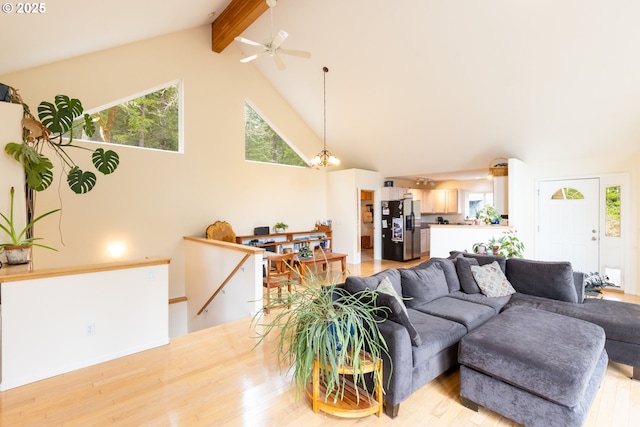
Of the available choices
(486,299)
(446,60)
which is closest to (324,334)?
(486,299)

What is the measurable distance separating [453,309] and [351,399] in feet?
4.72

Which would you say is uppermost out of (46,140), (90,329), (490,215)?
(46,140)

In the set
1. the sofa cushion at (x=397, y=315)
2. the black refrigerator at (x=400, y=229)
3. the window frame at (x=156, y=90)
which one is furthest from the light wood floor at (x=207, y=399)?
the black refrigerator at (x=400, y=229)

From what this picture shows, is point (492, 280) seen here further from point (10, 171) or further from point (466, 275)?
point (10, 171)

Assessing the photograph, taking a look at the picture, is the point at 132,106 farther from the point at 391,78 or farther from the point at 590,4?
the point at 590,4

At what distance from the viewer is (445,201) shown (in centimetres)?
1030

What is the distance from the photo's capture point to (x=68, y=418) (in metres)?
2.11

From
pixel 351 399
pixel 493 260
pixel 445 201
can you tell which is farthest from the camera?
pixel 445 201

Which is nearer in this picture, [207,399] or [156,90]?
[207,399]

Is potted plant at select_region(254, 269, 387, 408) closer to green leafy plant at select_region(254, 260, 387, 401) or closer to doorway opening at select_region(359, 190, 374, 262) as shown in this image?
green leafy plant at select_region(254, 260, 387, 401)

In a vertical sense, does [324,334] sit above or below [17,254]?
below

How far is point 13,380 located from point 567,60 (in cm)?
697

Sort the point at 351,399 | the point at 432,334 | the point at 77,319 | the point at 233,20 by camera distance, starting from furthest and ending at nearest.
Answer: the point at 233,20 → the point at 77,319 → the point at 432,334 → the point at 351,399

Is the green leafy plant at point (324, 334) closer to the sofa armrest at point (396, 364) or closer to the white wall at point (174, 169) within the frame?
the sofa armrest at point (396, 364)
